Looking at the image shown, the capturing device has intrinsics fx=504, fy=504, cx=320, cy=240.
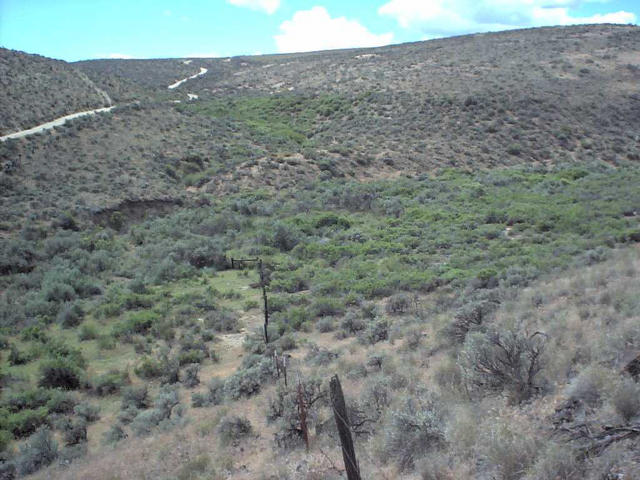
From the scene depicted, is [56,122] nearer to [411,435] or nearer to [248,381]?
[248,381]

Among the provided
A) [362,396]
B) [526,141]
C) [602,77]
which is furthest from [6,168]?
[602,77]

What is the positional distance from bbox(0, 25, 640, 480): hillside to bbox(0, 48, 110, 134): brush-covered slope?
39.2 inches

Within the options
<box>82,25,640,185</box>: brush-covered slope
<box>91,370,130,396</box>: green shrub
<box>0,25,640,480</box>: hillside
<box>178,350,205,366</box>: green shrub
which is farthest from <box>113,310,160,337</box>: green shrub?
<box>82,25,640,185</box>: brush-covered slope

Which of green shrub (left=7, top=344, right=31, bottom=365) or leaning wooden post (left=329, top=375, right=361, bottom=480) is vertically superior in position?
leaning wooden post (left=329, top=375, right=361, bottom=480)

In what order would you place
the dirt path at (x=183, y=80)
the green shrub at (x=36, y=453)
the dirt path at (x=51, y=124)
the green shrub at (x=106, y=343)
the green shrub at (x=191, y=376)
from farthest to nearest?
1. the dirt path at (x=183, y=80)
2. the dirt path at (x=51, y=124)
3. the green shrub at (x=106, y=343)
4. the green shrub at (x=191, y=376)
5. the green shrub at (x=36, y=453)

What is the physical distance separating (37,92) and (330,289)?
127 ft

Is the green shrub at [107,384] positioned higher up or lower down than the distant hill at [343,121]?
lower down

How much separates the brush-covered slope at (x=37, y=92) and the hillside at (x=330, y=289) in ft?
3.27

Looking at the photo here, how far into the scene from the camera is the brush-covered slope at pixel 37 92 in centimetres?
3797

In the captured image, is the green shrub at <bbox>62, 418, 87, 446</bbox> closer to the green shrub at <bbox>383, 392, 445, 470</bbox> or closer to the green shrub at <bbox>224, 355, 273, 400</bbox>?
the green shrub at <bbox>224, 355, 273, 400</bbox>

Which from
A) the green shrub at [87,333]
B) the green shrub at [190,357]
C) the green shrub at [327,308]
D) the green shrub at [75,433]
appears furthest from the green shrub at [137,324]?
A: the green shrub at [327,308]

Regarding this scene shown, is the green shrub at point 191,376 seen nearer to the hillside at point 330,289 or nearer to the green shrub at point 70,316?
the hillside at point 330,289

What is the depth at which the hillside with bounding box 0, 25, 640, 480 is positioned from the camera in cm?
678

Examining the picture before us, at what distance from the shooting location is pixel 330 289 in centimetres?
1772
